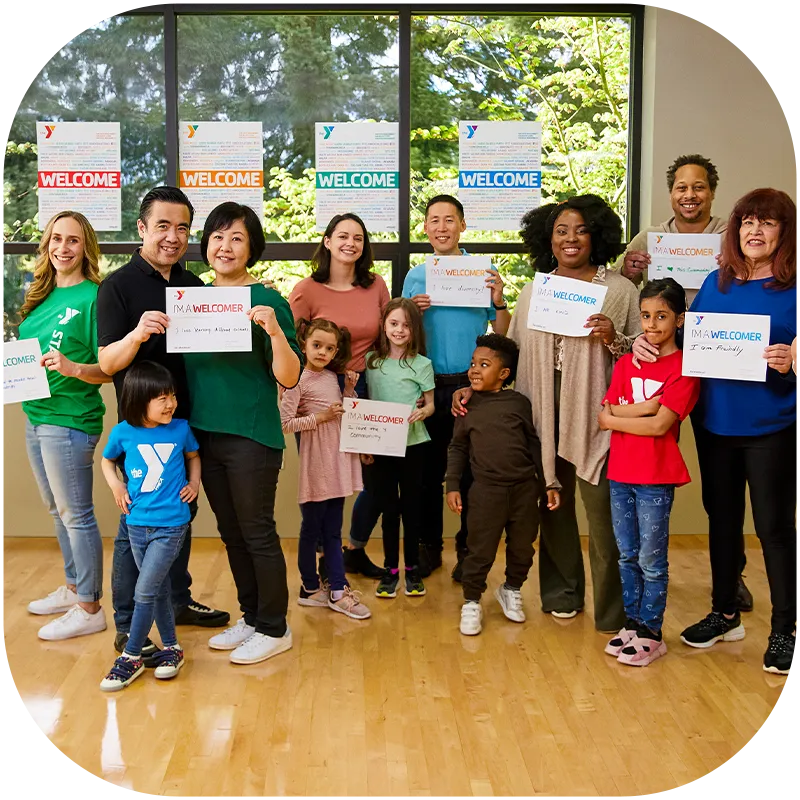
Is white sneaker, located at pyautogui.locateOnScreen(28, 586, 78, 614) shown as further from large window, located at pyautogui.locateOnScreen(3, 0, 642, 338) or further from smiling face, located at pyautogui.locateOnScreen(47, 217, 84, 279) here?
large window, located at pyautogui.locateOnScreen(3, 0, 642, 338)

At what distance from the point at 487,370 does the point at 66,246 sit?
1.68 metres

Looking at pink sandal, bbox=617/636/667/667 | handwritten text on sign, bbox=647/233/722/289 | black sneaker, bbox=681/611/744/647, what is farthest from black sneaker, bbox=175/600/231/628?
handwritten text on sign, bbox=647/233/722/289

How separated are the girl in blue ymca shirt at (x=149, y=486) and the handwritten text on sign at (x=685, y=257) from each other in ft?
6.61

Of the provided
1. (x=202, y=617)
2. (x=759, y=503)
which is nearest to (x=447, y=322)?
(x=759, y=503)

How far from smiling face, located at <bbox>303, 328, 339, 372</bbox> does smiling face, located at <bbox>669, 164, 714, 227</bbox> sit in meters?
1.55

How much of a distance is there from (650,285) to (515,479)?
91cm

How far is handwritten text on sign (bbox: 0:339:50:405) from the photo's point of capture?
3.62 m

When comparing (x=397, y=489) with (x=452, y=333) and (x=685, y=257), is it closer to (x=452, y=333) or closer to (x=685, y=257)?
(x=452, y=333)

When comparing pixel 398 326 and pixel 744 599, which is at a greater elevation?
pixel 398 326

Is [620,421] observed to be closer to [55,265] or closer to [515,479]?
[515,479]

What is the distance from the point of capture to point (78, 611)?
3889mm

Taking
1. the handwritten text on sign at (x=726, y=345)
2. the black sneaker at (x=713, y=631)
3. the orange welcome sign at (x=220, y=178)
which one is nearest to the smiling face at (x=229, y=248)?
the handwritten text on sign at (x=726, y=345)

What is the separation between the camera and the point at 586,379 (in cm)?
376

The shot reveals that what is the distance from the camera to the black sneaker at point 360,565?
463 cm
